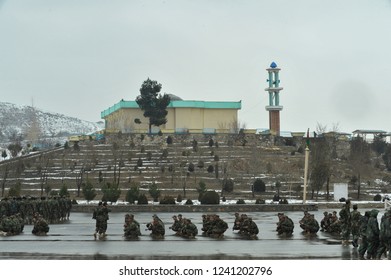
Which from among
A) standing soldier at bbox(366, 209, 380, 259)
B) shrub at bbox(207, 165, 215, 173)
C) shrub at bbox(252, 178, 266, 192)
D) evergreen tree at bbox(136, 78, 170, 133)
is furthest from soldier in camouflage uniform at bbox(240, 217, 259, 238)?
evergreen tree at bbox(136, 78, 170, 133)

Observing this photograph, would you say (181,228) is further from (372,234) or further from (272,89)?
(272,89)

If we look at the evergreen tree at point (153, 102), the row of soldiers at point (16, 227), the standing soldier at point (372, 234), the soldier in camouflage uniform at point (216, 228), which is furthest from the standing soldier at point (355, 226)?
the evergreen tree at point (153, 102)

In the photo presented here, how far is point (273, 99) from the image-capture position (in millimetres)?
88562

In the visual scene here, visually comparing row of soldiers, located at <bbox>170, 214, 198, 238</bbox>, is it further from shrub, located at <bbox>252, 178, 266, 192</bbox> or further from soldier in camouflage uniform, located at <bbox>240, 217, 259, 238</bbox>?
shrub, located at <bbox>252, 178, 266, 192</bbox>

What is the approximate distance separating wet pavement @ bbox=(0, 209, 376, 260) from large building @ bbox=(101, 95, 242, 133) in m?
61.0

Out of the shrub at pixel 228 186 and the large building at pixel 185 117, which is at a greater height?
the large building at pixel 185 117

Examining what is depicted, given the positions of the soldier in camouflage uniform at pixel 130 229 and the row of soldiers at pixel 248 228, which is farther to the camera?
the row of soldiers at pixel 248 228

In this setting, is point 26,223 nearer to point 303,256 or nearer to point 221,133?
point 303,256

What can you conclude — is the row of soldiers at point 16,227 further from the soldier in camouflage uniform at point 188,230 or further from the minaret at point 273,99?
the minaret at point 273,99

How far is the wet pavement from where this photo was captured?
18.3 m

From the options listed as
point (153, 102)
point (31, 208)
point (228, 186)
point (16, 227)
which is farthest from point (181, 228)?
point (153, 102)

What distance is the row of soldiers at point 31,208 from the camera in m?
30.5

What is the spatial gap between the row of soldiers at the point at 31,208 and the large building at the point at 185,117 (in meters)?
52.1

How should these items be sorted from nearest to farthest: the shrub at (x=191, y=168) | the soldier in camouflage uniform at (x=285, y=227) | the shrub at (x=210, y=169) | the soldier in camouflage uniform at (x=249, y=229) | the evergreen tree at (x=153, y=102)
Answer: the soldier in camouflage uniform at (x=249, y=229) → the soldier in camouflage uniform at (x=285, y=227) → the shrub at (x=191, y=168) → the shrub at (x=210, y=169) → the evergreen tree at (x=153, y=102)
